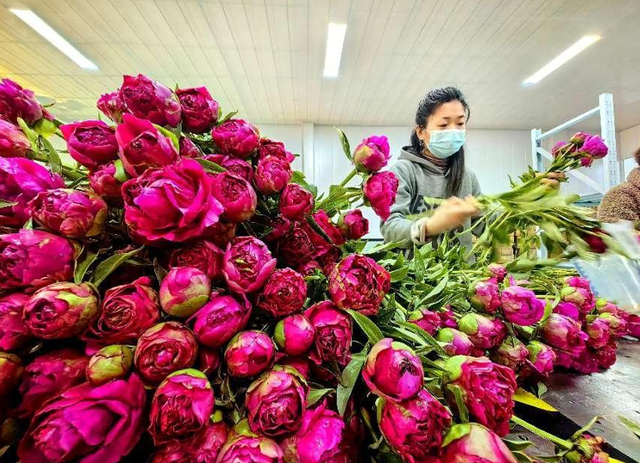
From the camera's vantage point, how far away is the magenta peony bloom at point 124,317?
0.68 feet

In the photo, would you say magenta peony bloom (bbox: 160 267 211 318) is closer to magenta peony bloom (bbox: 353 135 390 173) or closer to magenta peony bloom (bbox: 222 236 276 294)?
magenta peony bloom (bbox: 222 236 276 294)

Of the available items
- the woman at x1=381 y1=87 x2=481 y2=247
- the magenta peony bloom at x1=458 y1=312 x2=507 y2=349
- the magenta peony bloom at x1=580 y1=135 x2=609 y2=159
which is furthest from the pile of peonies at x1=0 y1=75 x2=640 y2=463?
the woman at x1=381 y1=87 x2=481 y2=247

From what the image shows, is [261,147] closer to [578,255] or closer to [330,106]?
[578,255]

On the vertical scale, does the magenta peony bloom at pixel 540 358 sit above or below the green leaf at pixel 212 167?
below

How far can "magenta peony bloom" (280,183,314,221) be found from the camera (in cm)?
28

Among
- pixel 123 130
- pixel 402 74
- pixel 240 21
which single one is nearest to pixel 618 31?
pixel 402 74

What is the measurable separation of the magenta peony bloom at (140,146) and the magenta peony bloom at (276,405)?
0.17 m

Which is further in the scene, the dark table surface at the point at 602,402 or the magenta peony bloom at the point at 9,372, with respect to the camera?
the dark table surface at the point at 602,402

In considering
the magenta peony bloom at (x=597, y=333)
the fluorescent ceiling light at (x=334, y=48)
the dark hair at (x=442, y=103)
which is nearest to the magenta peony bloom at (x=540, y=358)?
the magenta peony bloom at (x=597, y=333)

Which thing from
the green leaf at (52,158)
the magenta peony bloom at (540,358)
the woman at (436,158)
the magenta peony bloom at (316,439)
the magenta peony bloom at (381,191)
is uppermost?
the woman at (436,158)

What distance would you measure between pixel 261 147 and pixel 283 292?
0.17 meters

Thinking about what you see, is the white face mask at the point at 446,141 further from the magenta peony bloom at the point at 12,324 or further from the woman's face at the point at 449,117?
the magenta peony bloom at the point at 12,324

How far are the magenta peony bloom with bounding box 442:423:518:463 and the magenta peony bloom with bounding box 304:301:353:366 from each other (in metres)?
0.08

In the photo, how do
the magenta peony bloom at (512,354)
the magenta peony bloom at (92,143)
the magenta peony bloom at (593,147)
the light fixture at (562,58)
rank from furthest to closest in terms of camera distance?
1. the light fixture at (562,58)
2. the magenta peony bloom at (593,147)
3. the magenta peony bloom at (512,354)
4. the magenta peony bloom at (92,143)
